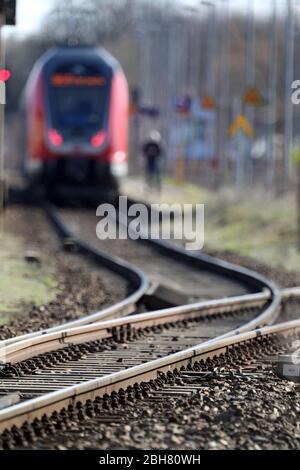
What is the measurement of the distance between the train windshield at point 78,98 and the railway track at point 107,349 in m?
16.0

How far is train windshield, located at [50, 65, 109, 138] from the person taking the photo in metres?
31.3

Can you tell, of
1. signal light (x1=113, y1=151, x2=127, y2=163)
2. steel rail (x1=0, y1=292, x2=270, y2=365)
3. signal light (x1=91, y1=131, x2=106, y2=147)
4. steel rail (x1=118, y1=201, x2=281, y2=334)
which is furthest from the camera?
signal light (x1=113, y1=151, x2=127, y2=163)

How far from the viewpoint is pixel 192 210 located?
3194 cm

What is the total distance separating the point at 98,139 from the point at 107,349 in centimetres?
2114

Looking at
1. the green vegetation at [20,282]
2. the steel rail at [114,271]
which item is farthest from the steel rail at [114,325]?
the green vegetation at [20,282]

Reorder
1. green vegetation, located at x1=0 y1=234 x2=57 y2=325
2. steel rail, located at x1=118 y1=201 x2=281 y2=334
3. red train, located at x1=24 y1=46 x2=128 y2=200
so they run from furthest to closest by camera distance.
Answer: red train, located at x1=24 y1=46 x2=128 y2=200 < green vegetation, located at x1=0 y1=234 x2=57 y2=325 < steel rail, located at x1=118 y1=201 x2=281 y2=334

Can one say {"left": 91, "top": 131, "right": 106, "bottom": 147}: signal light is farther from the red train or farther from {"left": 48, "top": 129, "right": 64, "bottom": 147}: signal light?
{"left": 48, "top": 129, "right": 64, "bottom": 147}: signal light

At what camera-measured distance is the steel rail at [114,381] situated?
23.9 ft

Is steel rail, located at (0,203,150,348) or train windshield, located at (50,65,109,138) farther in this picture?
train windshield, located at (50,65,109,138)

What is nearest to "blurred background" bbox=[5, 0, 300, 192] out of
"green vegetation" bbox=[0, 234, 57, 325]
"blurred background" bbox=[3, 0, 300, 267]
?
"blurred background" bbox=[3, 0, 300, 267]

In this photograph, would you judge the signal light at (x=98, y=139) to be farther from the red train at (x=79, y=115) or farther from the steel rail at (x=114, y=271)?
the steel rail at (x=114, y=271)

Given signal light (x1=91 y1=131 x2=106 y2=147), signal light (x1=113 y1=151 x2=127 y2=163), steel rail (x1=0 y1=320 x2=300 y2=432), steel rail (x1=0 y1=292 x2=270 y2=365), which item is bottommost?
signal light (x1=113 y1=151 x2=127 y2=163)

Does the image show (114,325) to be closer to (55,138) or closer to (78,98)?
(78,98)

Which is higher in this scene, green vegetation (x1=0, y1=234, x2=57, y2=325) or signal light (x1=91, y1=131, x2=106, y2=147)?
signal light (x1=91, y1=131, x2=106, y2=147)
